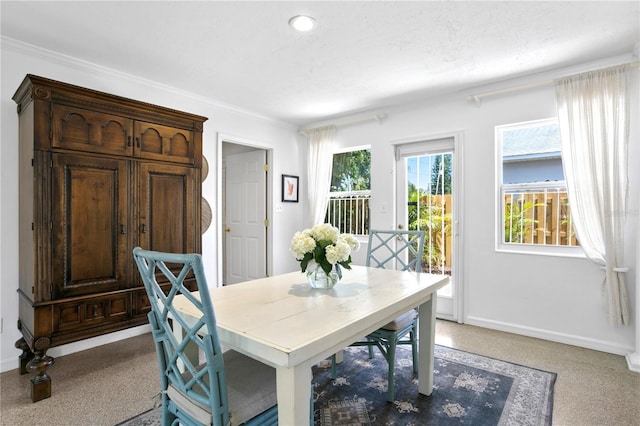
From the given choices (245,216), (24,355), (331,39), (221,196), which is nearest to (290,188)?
(245,216)

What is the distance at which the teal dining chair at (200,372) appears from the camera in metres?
1.10

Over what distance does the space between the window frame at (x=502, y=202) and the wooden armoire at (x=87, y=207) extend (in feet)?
9.82

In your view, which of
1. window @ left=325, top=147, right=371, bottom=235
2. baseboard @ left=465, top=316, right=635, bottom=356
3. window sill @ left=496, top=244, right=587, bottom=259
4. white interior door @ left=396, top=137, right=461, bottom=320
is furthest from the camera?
window @ left=325, top=147, right=371, bottom=235

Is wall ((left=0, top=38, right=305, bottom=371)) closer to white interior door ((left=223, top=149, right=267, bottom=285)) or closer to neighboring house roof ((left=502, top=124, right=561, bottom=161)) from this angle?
white interior door ((left=223, top=149, right=267, bottom=285))

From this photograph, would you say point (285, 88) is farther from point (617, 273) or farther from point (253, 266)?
point (617, 273)

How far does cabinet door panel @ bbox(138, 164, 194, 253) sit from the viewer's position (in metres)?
2.64

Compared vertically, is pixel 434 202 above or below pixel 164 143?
below

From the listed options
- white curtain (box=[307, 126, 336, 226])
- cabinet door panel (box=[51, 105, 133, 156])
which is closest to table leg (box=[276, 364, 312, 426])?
cabinet door panel (box=[51, 105, 133, 156])

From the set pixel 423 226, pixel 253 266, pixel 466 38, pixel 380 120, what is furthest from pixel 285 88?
pixel 253 266

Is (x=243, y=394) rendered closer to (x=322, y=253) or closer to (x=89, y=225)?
(x=322, y=253)

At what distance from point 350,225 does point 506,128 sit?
7.09ft

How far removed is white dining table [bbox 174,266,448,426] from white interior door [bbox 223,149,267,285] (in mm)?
2475

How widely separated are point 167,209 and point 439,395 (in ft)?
8.06

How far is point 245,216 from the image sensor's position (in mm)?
4785
